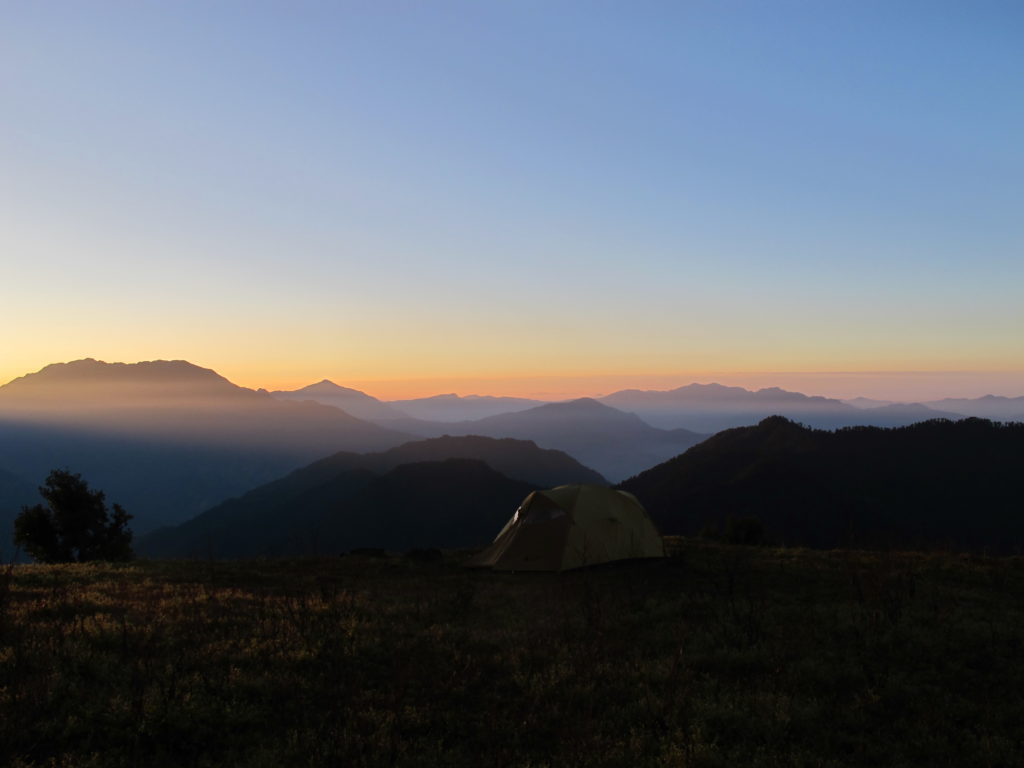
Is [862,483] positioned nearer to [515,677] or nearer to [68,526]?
[68,526]

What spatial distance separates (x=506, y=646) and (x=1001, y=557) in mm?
18123

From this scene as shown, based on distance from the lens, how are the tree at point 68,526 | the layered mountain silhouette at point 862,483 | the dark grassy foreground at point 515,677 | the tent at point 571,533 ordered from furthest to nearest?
the layered mountain silhouette at point 862,483 → the tree at point 68,526 → the tent at point 571,533 → the dark grassy foreground at point 515,677

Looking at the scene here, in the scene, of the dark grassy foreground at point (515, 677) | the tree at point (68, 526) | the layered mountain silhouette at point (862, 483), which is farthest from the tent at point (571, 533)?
the layered mountain silhouette at point (862, 483)

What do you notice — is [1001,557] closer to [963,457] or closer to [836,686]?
[836,686]

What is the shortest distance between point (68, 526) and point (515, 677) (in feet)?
117

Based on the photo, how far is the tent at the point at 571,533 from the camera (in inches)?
789

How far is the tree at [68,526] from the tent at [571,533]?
24.4m

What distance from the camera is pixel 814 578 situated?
16922 millimetres

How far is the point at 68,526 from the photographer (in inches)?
1372

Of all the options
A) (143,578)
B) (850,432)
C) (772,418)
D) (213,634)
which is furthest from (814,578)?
(772,418)

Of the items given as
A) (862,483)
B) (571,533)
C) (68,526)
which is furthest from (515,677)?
(862,483)

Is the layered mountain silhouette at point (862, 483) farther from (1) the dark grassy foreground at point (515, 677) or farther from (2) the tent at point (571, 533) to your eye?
(1) the dark grassy foreground at point (515, 677)

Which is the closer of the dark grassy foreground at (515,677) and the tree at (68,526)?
the dark grassy foreground at (515,677)

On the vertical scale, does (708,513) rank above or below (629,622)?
below
